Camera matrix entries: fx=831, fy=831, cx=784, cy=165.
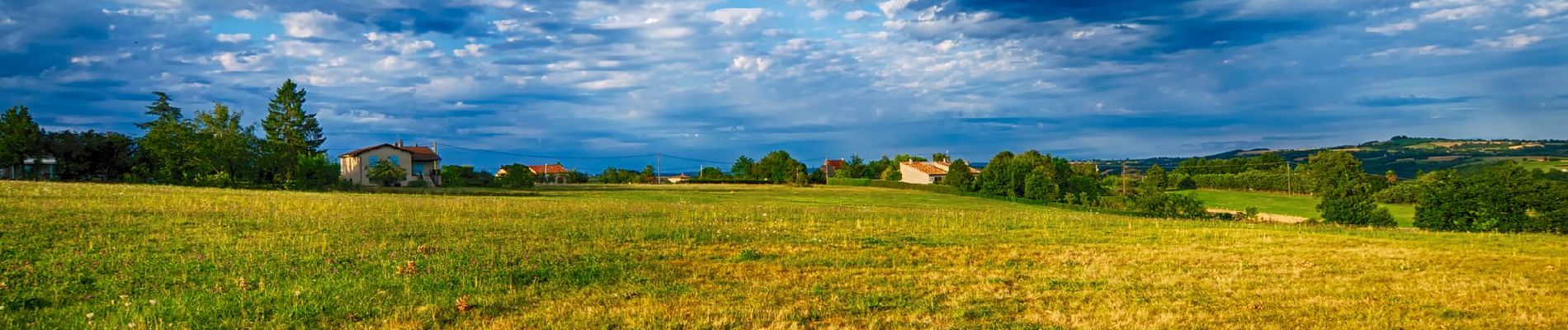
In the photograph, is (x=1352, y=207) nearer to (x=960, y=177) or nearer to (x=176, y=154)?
(x=960, y=177)

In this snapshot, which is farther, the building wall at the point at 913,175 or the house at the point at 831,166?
the house at the point at 831,166

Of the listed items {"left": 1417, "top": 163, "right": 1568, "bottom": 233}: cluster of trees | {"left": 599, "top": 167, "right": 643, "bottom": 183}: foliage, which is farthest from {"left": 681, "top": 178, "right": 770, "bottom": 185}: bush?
{"left": 1417, "top": 163, "right": 1568, "bottom": 233}: cluster of trees

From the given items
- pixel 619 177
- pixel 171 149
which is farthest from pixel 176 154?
pixel 619 177

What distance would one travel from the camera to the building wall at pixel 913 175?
126887 millimetres

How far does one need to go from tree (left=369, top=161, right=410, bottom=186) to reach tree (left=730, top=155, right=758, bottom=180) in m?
56.2

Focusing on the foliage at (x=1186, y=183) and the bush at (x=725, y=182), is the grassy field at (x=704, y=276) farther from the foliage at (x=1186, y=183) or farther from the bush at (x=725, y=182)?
the foliage at (x=1186, y=183)

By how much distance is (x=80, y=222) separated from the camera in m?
16.1

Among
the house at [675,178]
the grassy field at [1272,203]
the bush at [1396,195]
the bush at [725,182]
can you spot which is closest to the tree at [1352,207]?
the grassy field at [1272,203]

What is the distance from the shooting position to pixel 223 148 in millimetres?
55094

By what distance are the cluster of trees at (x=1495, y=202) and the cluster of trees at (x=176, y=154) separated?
6390 cm

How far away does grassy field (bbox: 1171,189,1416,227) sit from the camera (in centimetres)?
6419

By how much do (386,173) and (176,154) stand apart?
31.0 metres

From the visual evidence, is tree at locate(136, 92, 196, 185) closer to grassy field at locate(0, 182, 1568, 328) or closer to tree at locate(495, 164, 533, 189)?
tree at locate(495, 164, 533, 189)

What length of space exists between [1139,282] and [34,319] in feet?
44.4
